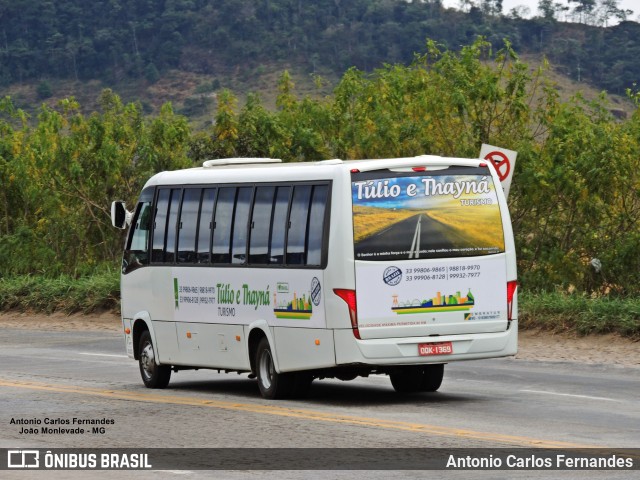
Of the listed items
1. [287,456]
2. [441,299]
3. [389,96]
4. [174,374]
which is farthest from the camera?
[389,96]

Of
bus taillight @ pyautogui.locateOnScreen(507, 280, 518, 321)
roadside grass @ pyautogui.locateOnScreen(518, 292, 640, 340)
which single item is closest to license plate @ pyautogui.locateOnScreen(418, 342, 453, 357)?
bus taillight @ pyautogui.locateOnScreen(507, 280, 518, 321)

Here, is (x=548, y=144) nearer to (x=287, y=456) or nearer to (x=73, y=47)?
(x=287, y=456)

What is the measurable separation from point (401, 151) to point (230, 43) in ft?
429

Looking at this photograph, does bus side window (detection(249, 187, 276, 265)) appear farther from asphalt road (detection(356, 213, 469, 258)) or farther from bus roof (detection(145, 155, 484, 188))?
asphalt road (detection(356, 213, 469, 258))

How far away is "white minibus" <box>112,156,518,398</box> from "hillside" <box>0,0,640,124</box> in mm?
126035

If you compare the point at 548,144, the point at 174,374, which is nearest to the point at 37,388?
the point at 174,374

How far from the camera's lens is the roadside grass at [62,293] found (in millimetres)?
34656

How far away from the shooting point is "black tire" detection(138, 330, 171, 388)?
62.7 feet

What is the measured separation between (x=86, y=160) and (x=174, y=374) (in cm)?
1666

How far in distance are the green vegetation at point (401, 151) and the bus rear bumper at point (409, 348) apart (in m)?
7.82

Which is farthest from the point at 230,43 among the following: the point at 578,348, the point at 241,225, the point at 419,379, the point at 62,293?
the point at 419,379

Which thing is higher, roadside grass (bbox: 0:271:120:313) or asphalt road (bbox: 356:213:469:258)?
asphalt road (bbox: 356:213:469:258)

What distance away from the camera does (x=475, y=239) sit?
16.1 m

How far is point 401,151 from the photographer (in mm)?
30359
